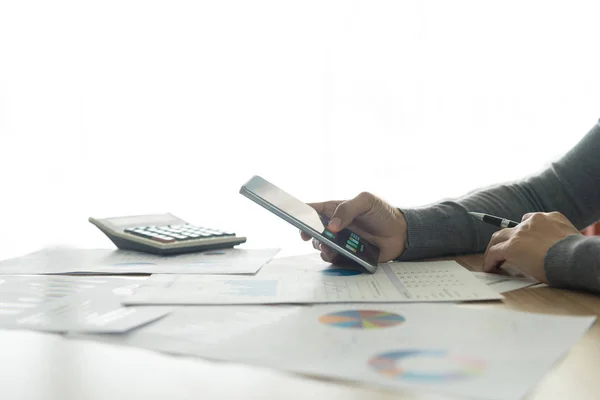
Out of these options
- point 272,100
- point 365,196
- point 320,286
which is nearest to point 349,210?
point 365,196

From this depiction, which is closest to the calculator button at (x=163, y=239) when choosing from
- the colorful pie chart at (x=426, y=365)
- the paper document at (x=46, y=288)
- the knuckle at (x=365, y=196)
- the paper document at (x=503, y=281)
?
the paper document at (x=46, y=288)

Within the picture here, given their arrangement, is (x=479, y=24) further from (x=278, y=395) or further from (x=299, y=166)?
(x=278, y=395)

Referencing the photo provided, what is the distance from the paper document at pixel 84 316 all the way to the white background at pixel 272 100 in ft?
4.12

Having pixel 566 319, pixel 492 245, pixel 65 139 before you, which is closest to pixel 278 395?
pixel 566 319

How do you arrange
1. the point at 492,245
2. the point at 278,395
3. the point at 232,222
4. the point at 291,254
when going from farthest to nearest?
the point at 232,222
the point at 291,254
the point at 492,245
the point at 278,395

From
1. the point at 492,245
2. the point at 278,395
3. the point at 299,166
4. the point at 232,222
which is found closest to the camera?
the point at 278,395

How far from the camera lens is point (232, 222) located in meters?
2.09

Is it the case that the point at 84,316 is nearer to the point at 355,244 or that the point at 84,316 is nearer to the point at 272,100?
the point at 355,244

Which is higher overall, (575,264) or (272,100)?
(272,100)

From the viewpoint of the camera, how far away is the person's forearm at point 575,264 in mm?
685

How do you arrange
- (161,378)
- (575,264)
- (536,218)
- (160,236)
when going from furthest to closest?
(160,236) → (536,218) → (575,264) → (161,378)

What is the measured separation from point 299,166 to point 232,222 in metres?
0.36

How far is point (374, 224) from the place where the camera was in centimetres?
94

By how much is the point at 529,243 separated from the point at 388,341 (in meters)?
0.35
